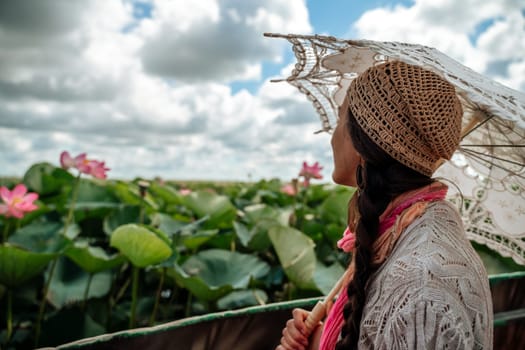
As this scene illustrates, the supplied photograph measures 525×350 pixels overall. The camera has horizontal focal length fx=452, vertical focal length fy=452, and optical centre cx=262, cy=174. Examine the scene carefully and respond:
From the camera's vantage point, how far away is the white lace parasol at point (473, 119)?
0.79m

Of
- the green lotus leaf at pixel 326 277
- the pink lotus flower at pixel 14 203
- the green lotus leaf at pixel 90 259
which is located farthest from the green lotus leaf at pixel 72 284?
the green lotus leaf at pixel 326 277

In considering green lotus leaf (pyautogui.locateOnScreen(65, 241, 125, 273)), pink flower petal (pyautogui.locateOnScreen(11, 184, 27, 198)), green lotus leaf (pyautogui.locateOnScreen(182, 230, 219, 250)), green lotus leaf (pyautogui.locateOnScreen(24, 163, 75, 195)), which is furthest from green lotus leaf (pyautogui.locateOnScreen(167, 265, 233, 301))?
green lotus leaf (pyautogui.locateOnScreen(24, 163, 75, 195))

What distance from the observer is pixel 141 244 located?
1.47 metres

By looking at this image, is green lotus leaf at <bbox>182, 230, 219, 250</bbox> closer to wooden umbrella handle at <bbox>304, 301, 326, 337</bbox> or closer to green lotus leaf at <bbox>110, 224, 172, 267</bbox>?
green lotus leaf at <bbox>110, 224, 172, 267</bbox>

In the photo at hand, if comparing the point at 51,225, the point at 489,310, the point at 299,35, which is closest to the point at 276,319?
the point at 489,310

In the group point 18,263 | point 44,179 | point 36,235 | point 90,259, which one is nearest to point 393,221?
point 90,259

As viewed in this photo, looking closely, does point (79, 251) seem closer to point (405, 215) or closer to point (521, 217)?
point (405, 215)

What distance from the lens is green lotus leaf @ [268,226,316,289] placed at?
1.65m

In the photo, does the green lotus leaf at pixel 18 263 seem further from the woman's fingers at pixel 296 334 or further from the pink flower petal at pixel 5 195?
the woman's fingers at pixel 296 334

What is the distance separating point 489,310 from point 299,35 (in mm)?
622

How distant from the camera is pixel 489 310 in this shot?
0.75 meters

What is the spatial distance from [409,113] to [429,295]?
1.00ft

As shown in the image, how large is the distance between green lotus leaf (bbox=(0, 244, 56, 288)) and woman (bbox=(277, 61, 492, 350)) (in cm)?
107

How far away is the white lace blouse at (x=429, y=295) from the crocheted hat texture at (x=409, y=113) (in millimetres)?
109
